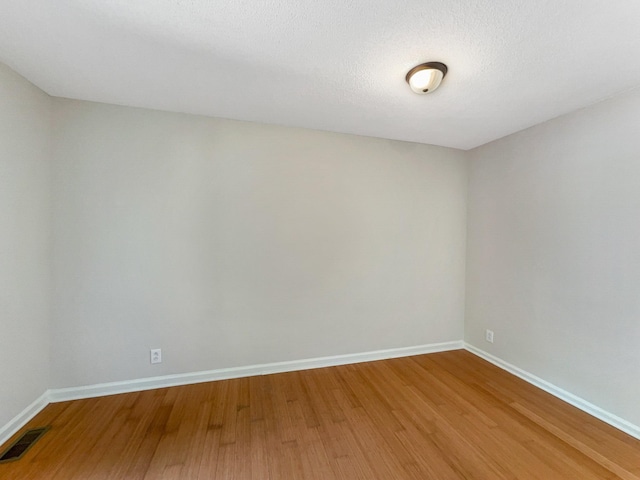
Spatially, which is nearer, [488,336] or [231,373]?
[231,373]

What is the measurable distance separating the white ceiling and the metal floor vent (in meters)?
2.34

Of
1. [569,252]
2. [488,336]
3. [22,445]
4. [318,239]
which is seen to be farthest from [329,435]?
[569,252]

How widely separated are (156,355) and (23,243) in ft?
4.02

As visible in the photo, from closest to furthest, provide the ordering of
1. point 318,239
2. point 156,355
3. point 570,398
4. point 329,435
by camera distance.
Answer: point 329,435, point 570,398, point 156,355, point 318,239

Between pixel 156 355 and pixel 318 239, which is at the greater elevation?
pixel 318 239

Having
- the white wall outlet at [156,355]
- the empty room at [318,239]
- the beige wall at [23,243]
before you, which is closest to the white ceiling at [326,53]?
the empty room at [318,239]

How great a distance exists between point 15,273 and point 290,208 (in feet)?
6.41

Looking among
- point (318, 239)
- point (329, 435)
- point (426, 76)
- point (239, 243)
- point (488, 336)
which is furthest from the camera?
point (488, 336)

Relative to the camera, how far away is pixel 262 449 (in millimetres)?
1632

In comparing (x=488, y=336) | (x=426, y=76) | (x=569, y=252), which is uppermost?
(x=426, y=76)

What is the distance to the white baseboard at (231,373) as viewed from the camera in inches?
82.5

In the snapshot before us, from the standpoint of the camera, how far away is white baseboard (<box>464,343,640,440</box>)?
1797mm

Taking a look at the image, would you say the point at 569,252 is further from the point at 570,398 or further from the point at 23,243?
the point at 23,243

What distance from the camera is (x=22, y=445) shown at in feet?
5.34
